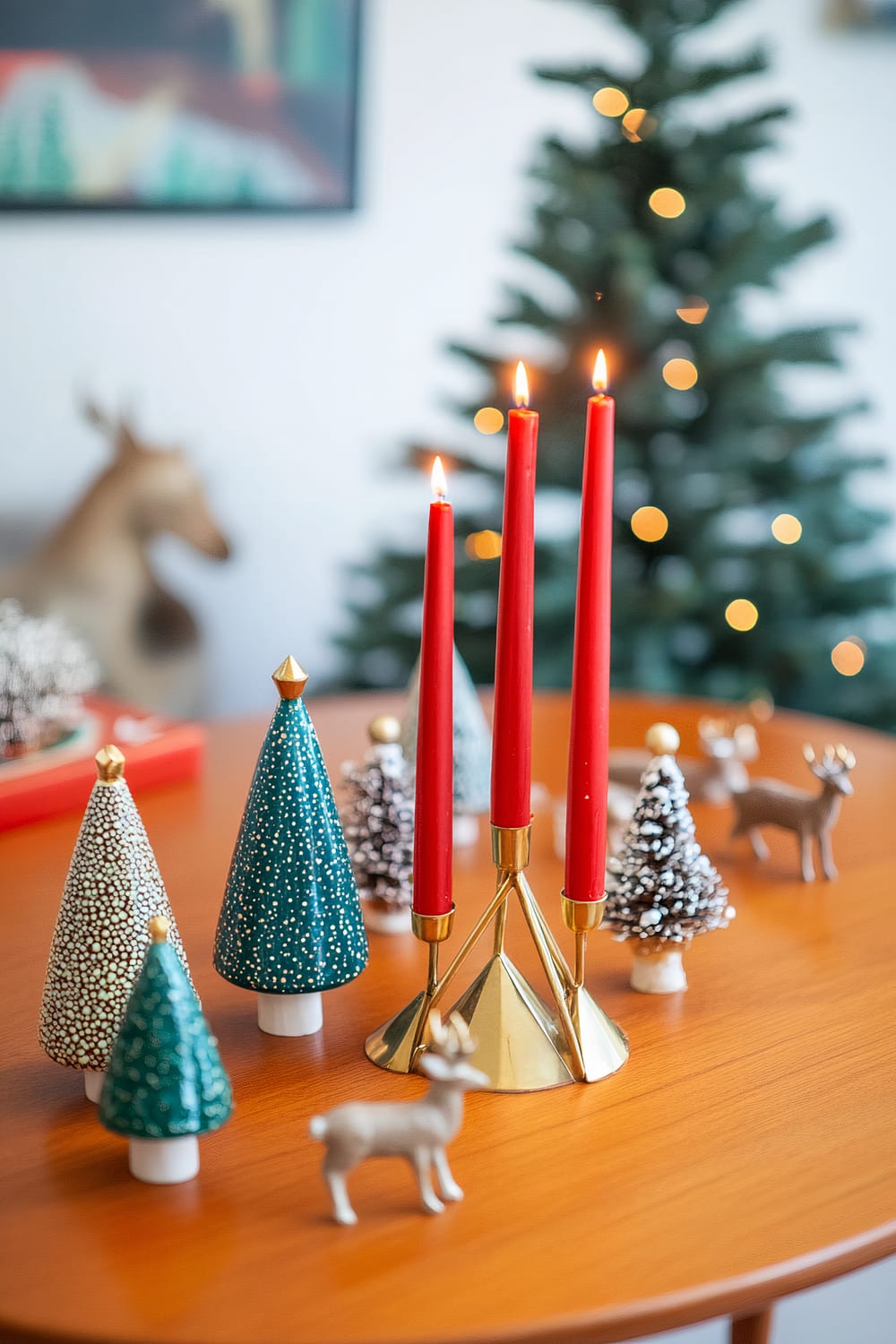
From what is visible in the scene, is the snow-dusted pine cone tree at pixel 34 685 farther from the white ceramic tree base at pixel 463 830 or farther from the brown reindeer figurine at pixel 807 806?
the brown reindeer figurine at pixel 807 806

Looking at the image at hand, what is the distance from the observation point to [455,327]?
2.51 meters

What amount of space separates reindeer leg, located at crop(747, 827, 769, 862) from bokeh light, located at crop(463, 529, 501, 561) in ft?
3.07

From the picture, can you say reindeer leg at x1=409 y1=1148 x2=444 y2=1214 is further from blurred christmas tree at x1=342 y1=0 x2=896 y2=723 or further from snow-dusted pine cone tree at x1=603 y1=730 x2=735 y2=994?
blurred christmas tree at x1=342 y1=0 x2=896 y2=723

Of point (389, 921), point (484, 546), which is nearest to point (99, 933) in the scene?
point (389, 921)

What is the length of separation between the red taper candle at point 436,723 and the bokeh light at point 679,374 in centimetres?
132

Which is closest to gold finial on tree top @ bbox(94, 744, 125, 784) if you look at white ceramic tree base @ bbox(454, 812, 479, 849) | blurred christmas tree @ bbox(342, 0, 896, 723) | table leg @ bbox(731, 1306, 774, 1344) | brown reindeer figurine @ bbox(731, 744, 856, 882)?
white ceramic tree base @ bbox(454, 812, 479, 849)

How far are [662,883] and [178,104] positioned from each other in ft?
5.56

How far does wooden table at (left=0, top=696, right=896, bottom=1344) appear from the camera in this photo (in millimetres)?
561

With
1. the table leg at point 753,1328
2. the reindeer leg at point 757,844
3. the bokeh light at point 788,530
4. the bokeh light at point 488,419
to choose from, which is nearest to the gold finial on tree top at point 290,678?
the reindeer leg at point 757,844

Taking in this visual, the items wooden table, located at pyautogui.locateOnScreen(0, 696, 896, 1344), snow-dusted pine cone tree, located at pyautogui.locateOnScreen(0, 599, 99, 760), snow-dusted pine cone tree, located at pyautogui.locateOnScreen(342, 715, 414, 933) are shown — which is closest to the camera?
wooden table, located at pyautogui.locateOnScreen(0, 696, 896, 1344)

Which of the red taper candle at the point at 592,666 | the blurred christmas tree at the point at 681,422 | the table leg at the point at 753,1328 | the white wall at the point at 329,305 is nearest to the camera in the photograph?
the red taper candle at the point at 592,666

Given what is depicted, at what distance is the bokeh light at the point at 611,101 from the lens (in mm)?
1865

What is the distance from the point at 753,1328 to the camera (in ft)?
3.41

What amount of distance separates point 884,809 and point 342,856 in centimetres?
61
